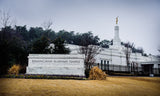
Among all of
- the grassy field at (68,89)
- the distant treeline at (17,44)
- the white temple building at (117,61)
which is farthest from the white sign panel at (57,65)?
the white temple building at (117,61)

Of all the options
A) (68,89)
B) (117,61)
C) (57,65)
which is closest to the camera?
(68,89)

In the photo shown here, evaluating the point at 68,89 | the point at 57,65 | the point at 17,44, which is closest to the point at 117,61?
the point at 57,65

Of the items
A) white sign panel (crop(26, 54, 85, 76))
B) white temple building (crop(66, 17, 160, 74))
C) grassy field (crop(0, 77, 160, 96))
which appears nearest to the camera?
grassy field (crop(0, 77, 160, 96))

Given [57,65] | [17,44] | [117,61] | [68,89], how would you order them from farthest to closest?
1. [117,61]
2. [17,44]
3. [57,65]
4. [68,89]

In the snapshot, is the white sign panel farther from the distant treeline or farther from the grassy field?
the grassy field

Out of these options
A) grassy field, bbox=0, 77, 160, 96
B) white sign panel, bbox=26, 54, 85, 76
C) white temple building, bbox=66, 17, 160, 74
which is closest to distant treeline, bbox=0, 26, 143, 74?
white sign panel, bbox=26, 54, 85, 76

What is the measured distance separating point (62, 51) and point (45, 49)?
244cm

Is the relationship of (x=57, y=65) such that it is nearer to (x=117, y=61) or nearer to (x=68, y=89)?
(x=68, y=89)

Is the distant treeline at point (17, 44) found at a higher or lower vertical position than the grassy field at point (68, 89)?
higher

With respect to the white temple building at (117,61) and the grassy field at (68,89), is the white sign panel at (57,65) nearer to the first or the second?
the grassy field at (68,89)

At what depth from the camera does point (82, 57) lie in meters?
13.6

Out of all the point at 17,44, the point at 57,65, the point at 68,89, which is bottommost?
the point at 68,89

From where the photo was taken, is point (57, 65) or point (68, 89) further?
point (57, 65)

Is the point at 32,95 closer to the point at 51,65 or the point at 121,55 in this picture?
the point at 51,65
